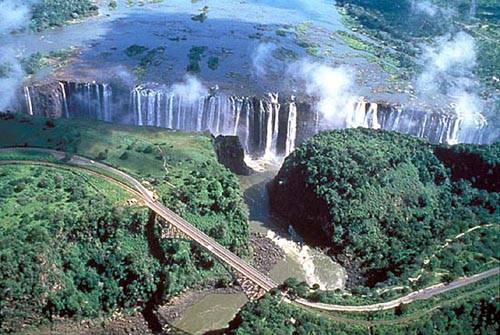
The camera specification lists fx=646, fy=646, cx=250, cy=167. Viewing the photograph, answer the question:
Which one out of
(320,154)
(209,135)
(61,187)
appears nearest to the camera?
(61,187)

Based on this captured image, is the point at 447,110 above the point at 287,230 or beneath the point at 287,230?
above

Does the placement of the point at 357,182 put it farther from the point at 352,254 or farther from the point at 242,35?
the point at 242,35

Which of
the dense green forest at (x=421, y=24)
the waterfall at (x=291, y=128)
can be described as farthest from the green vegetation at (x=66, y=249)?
the dense green forest at (x=421, y=24)

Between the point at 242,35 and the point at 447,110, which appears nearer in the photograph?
the point at 447,110

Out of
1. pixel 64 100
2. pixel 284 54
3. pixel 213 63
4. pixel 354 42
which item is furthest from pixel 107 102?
pixel 354 42

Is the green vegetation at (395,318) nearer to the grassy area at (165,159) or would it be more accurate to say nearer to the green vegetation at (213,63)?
the grassy area at (165,159)

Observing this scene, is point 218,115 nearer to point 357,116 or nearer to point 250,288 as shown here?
point 357,116

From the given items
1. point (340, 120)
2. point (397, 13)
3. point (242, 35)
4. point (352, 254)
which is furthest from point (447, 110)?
point (397, 13)

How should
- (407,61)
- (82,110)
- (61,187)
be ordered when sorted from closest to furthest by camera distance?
(61,187)
(82,110)
(407,61)
